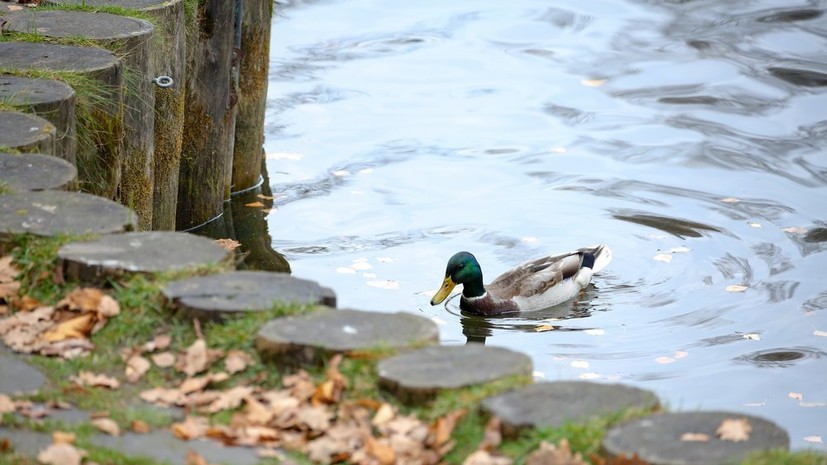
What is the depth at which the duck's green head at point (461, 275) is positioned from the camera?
966 cm

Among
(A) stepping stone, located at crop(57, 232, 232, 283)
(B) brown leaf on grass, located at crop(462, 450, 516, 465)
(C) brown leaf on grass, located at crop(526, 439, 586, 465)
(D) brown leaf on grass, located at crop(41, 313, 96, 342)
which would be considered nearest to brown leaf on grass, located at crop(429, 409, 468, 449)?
(B) brown leaf on grass, located at crop(462, 450, 516, 465)

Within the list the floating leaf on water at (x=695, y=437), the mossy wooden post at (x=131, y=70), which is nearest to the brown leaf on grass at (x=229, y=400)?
the floating leaf on water at (x=695, y=437)

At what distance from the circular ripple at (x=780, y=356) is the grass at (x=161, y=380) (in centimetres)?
464

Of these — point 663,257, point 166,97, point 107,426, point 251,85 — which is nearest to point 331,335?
point 107,426

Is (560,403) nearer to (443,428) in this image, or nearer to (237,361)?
(443,428)

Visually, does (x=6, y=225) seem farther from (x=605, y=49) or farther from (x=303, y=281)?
(x=605, y=49)

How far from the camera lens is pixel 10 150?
19.0ft

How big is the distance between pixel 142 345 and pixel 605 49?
12178 millimetres

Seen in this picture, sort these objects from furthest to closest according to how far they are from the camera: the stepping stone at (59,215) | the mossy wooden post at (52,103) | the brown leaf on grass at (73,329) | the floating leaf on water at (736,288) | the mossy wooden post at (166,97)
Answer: the floating leaf on water at (736,288) < the mossy wooden post at (166,97) < the mossy wooden post at (52,103) < the stepping stone at (59,215) < the brown leaf on grass at (73,329)

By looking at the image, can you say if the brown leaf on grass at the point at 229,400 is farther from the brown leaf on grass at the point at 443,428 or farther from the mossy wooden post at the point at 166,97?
the mossy wooden post at the point at 166,97

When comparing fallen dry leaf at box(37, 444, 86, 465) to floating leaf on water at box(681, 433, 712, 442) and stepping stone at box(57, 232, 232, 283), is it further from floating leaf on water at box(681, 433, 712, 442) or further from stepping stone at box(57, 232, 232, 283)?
floating leaf on water at box(681, 433, 712, 442)

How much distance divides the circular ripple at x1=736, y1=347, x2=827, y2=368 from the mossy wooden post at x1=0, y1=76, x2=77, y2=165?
4762mm

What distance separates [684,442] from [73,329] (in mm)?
2356

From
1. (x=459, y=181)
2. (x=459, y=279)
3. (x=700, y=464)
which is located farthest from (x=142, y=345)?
(x=459, y=181)
